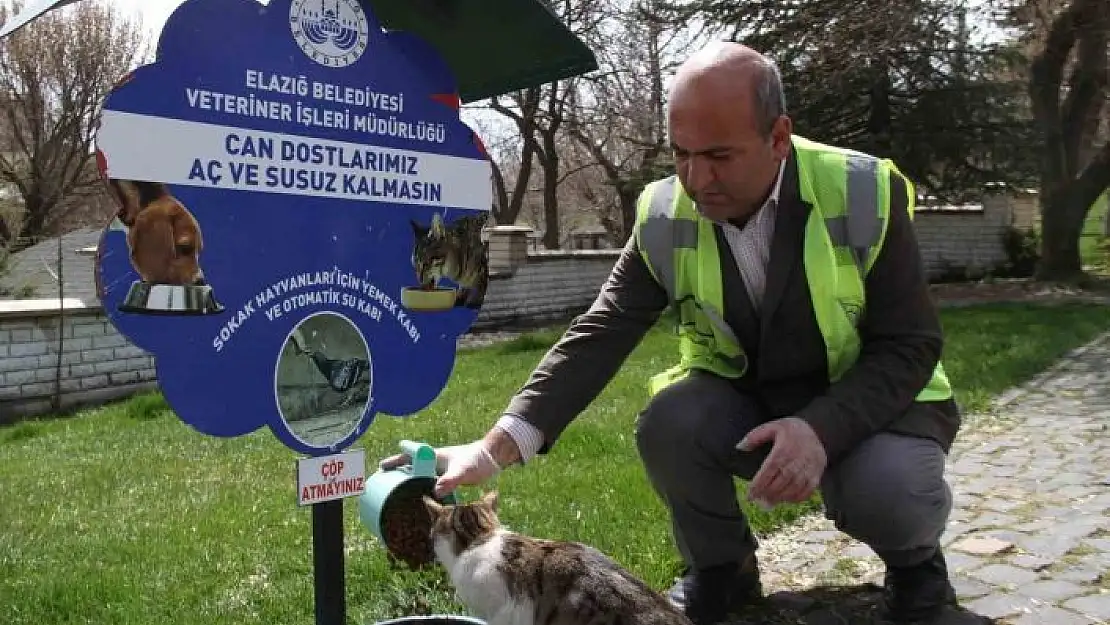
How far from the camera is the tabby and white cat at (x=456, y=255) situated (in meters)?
2.41

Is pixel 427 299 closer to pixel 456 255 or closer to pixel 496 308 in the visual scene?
pixel 456 255

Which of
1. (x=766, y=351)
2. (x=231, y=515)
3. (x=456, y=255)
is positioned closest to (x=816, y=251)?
(x=766, y=351)

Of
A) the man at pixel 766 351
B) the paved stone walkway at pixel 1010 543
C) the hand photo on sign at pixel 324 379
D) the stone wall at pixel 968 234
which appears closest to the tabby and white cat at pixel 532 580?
the man at pixel 766 351

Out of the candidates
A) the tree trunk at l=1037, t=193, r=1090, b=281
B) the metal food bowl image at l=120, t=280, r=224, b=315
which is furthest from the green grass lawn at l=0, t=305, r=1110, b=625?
the tree trunk at l=1037, t=193, r=1090, b=281

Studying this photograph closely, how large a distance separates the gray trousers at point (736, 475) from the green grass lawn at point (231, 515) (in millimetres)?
480

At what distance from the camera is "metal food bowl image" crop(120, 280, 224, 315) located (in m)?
1.93

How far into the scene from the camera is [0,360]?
9078 millimetres

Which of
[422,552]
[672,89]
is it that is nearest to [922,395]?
[672,89]

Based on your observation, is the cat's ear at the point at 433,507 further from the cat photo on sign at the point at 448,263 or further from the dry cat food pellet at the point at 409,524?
the cat photo on sign at the point at 448,263

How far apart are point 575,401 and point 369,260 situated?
73cm

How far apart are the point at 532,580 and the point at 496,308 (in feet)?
42.0

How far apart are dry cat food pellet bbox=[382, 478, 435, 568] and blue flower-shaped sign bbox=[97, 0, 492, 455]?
0.78ft

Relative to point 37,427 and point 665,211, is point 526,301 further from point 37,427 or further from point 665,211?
point 665,211

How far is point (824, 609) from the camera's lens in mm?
3033
